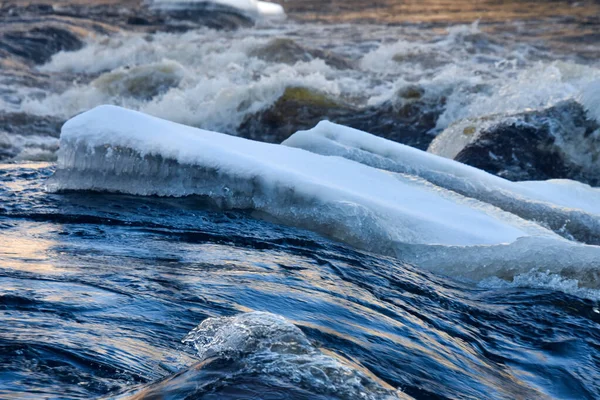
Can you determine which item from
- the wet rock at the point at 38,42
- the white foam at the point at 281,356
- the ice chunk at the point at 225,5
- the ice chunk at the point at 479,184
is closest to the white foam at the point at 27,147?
the ice chunk at the point at 479,184

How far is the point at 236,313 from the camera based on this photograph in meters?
3.38

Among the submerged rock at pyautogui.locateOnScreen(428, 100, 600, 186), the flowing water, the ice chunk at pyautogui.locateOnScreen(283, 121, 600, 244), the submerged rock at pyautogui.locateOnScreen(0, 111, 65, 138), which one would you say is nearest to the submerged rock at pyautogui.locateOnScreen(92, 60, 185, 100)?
the submerged rock at pyautogui.locateOnScreen(0, 111, 65, 138)

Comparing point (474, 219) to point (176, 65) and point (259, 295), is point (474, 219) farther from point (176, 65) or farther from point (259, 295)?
point (176, 65)

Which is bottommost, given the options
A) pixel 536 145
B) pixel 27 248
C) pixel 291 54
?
pixel 27 248

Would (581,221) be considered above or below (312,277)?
above

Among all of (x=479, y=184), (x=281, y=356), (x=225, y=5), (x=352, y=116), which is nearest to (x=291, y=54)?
(x=352, y=116)

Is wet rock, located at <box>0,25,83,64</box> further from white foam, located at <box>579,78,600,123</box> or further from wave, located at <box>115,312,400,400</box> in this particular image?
wave, located at <box>115,312,400,400</box>

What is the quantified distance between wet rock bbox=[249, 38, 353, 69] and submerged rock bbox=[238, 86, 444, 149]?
4.44 meters

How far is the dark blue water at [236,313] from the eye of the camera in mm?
2701

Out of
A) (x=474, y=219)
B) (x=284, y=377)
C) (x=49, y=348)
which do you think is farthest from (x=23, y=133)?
(x=284, y=377)

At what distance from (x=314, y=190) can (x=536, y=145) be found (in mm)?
3661

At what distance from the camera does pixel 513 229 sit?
4.82m

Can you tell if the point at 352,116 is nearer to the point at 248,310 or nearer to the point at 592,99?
the point at 592,99

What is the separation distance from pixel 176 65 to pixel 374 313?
9.99 meters
